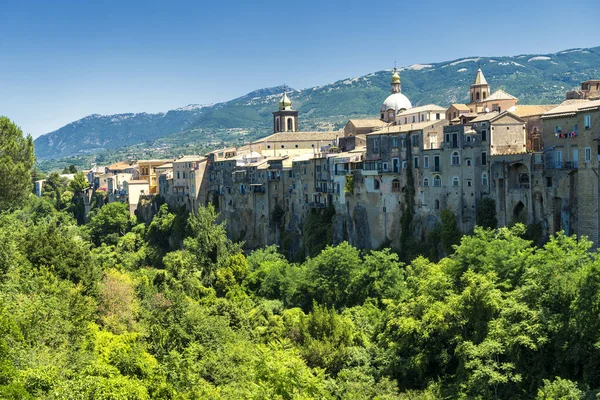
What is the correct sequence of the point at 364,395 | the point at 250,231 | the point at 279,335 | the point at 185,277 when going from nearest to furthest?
the point at 364,395 → the point at 279,335 → the point at 185,277 → the point at 250,231

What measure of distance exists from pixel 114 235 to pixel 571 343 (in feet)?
244

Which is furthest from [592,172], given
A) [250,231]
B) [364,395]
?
[250,231]

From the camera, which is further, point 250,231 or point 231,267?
point 250,231

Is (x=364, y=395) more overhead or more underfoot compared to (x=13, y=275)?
more underfoot

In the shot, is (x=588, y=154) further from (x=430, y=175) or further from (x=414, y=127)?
(x=414, y=127)

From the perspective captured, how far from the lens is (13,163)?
56281mm

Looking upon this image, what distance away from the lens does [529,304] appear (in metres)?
36.8

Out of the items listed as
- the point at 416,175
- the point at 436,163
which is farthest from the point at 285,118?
the point at 436,163

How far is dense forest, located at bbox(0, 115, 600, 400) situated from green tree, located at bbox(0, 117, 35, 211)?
159 millimetres

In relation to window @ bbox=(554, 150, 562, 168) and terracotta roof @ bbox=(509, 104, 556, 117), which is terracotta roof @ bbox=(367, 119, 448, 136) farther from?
window @ bbox=(554, 150, 562, 168)

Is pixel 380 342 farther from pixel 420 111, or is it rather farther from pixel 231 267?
pixel 420 111

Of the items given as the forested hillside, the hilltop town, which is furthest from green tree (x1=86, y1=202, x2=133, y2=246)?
the forested hillside

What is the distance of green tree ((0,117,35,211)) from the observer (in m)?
54.7

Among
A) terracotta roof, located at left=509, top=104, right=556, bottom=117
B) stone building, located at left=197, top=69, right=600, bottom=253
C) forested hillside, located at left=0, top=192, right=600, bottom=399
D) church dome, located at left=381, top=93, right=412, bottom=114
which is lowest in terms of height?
forested hillside, located at left=0, top=192, right=600, bottom=399
